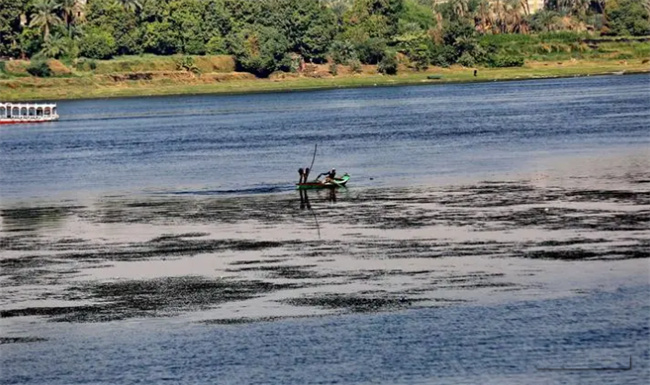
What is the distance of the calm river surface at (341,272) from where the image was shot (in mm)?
42531

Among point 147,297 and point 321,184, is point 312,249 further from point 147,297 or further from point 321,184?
point 321,184

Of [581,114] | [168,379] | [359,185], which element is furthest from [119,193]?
[581,114]

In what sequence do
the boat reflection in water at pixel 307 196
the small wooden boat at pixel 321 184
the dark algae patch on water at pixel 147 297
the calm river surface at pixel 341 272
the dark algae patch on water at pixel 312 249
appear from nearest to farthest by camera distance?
the calm river surface at pixel 341 272, the dark algae patch on water at pixel 147 297, the dark algae patch on water at pixel 312 249, the boat reflection in water at pixel 307 196, the small wooden boat at pixel 321 184

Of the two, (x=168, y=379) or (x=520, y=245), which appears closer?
(x=168, y=379)

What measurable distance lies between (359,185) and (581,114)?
6958cm

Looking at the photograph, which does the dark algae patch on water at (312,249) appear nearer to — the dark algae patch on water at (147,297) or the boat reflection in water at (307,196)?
the dark algae patch on water at (147,297)

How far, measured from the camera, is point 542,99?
19838 centimetres

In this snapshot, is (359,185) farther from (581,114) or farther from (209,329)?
(581,114)

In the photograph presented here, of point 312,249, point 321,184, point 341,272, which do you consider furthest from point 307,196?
point 341,272

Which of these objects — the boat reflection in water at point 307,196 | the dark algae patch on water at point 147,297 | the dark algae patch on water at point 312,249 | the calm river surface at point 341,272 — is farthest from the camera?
the boat reflection in water at point 307,196

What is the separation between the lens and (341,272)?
55.7m

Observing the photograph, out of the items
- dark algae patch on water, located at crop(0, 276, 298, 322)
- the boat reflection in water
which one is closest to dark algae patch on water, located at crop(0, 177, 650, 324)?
dark algae patch on water, located at crop(0, 276, 298, 322)

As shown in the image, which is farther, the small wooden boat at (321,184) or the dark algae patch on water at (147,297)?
the small wooden boat at (321,184)

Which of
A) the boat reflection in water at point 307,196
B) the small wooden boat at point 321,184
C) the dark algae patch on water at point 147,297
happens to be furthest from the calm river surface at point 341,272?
the small wooden boat at point 321,184
